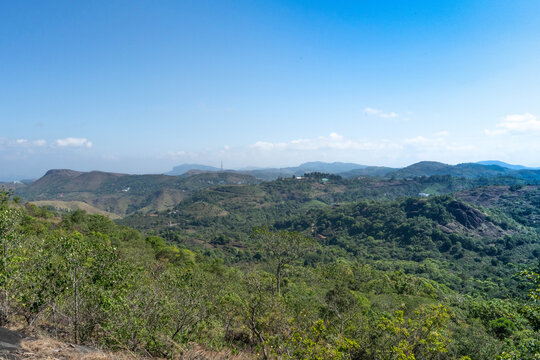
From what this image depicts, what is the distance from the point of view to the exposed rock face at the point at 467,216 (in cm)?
13350

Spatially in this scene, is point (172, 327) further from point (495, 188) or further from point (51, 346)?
point (495, 188)

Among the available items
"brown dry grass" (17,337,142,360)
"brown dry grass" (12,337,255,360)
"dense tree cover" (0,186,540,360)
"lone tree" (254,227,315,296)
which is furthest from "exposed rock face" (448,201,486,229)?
"brown dry grass" (17,337,142,360)

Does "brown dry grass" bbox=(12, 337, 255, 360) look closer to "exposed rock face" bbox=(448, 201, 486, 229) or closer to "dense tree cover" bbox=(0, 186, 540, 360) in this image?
"dense tree cover" bbox=(0, 186, 540, 360)

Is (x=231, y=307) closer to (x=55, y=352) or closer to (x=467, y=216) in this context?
(x=55, y=352)

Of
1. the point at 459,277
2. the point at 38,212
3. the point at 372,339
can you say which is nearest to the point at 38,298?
the point at 372,339

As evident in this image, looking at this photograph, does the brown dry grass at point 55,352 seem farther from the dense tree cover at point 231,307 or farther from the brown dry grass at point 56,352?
the dense tree cover at point 231,307

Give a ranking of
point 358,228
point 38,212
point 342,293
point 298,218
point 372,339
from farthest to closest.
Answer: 1. point 298,218
2. point 358,228
3. point 38,212
4. point 342,293
5. point 372,339

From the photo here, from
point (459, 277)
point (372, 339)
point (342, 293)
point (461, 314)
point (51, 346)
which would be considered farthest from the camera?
point (459, 277)

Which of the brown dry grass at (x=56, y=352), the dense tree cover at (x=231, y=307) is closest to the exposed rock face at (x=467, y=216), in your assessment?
the dense tree cover at (x=231, y=307)

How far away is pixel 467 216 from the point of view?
5374 inches

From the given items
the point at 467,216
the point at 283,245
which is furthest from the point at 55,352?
the point at 467,216

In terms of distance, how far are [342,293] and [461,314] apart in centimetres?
2183

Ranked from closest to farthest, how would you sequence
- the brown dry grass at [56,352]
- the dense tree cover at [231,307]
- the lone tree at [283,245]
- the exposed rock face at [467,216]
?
the brown dry grass at [56,352] < the dense tree cover at [231,307] < the lone tree at [283,245] < the exposed rock face at [467,216]

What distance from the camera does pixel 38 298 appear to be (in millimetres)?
11703
